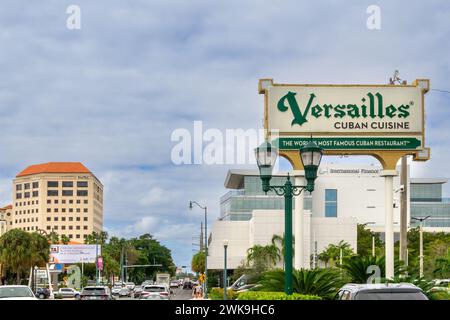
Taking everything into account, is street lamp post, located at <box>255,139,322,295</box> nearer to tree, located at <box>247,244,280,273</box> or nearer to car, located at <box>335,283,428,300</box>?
car, located at <box>335,283,428,300</box>

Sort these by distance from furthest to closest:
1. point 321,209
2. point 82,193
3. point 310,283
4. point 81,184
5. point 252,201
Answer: point 82,193 < point 81,184 < point 321,209 < point 252,201 < point 310,283

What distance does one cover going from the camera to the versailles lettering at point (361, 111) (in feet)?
116

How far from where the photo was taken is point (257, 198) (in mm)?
118688

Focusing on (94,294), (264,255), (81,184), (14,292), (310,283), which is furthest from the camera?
(81,184)

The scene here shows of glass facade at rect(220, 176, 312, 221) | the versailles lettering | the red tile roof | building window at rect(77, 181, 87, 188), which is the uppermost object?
the red tile roof

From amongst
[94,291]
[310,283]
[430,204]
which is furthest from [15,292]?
Answer: [430,204]

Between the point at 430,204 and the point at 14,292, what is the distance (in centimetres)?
12066

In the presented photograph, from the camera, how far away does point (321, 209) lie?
12538 centimetres

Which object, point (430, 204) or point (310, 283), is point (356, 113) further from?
point (430, 204)

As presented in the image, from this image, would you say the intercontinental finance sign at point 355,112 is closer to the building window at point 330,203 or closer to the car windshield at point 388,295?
the car windshield at point 388,295

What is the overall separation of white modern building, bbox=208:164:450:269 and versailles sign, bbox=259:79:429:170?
63.6 metres

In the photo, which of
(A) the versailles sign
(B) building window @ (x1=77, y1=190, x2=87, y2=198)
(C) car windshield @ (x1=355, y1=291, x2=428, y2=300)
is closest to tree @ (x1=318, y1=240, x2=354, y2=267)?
(A) the versailles sign

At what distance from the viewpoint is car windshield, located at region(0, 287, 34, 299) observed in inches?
1130
